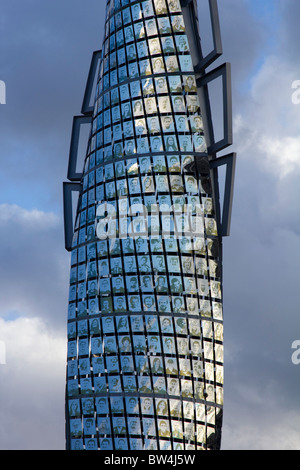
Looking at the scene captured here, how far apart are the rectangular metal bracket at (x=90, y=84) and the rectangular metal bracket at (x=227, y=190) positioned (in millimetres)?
7610

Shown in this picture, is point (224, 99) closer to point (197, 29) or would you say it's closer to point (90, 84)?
point (197, 29)

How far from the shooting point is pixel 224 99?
31391mm

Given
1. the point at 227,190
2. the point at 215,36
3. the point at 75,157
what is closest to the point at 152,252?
the point at 227,190

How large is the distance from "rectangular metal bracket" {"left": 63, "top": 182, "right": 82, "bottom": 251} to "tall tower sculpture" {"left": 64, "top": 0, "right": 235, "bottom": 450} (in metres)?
1.11

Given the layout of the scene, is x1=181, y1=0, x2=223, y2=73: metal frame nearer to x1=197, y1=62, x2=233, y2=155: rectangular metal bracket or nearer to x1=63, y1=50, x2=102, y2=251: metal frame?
x1=197, y1=62, x2=233, y2=155: rectangular metal bracket

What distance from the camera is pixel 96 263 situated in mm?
33500

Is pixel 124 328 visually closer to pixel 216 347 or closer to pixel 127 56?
pixel 216 347

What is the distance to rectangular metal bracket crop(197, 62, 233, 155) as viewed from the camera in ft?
102

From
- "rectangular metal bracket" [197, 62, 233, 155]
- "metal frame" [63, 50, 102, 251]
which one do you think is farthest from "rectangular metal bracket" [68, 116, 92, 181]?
"rectangular metal bracket" [197, 62, 233, 155]

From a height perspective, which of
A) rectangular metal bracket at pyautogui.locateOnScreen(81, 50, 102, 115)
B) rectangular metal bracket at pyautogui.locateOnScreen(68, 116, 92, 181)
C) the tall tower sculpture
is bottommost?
the tall tower sculpture

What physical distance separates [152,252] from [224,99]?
6350mm
